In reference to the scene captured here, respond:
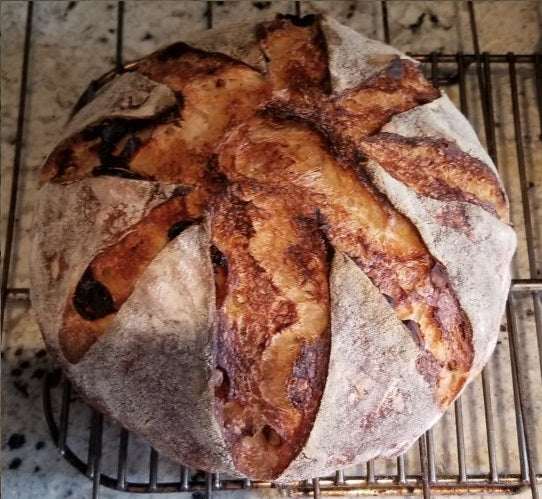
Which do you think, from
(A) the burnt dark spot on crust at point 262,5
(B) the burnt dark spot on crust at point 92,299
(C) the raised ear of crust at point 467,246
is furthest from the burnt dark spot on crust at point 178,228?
(A) the burnt dark spot on crust at point 262,5

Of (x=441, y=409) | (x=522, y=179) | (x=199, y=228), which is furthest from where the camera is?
(x=522, y=179)

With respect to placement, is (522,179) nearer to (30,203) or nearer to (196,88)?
(196,88)

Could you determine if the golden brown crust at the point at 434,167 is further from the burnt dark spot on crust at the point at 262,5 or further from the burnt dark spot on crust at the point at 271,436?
the burnt dark spot on crust at the point at 262,5

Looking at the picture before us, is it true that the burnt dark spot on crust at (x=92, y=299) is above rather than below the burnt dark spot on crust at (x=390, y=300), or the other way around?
above

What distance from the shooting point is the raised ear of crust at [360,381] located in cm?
84

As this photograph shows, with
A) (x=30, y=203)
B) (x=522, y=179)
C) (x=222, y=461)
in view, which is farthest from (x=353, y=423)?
(x=30, y=203)

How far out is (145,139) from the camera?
94 centimetres

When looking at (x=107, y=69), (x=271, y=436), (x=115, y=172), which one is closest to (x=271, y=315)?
(x=271, y=436)

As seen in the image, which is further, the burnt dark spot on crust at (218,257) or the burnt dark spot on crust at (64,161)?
the burnt dark spot on crust at (64,161)

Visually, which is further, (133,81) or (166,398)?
(133,81)

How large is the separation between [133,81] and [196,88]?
0.37ft

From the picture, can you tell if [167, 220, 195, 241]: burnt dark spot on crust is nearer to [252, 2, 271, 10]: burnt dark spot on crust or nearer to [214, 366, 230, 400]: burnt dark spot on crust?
[214, 366, 230, 400]: burnt dark spot on crust

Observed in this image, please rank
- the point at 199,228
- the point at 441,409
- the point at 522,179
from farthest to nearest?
the point at 522,179 < the point at 441,409 < the point at 199,228

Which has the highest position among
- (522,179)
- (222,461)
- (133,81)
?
(133,81)
